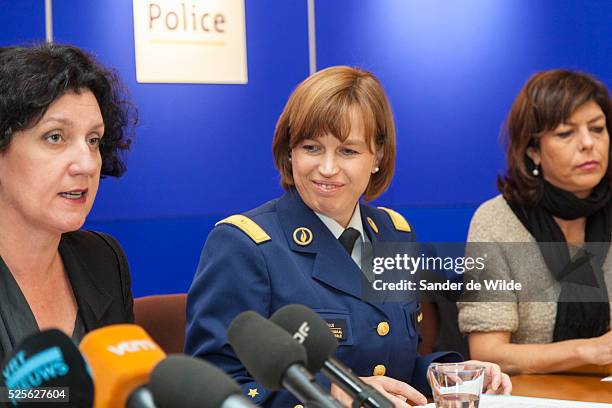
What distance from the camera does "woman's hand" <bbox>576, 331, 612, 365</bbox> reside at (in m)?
2.36

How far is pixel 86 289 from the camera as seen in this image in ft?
6.45

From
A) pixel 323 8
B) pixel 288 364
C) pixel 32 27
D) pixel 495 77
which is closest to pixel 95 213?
pixel 32 27

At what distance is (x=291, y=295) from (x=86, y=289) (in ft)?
1.62

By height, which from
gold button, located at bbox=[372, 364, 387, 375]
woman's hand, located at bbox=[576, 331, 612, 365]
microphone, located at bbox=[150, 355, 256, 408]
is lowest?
woman's hand, located at bbox=[576, 331, 612, 365]

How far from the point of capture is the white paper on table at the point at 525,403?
182 centimetres

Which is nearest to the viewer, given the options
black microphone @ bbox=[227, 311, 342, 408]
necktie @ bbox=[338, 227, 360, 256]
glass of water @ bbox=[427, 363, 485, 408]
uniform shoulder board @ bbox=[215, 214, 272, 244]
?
black microphone @ bbox=[227, 311, 342, 408]

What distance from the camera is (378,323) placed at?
219cm

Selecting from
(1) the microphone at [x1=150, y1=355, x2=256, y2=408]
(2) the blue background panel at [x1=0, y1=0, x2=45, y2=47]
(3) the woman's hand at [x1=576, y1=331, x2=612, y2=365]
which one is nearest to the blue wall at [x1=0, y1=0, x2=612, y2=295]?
(2) the blue background panel at [x1=0, y1=0, x2=45, y2=47]

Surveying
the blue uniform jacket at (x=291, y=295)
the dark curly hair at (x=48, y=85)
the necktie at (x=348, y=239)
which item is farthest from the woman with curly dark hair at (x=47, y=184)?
the necktie at (x=348, y=239)

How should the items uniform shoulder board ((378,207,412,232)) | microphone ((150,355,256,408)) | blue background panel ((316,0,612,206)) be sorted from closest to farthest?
→ microphone ((150,355,256,408)) → uniform shoulder board ((378,207,412,232)) → blue background panel ((316,0,612,206))

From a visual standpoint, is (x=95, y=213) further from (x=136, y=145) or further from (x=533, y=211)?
(x=533, y=211)

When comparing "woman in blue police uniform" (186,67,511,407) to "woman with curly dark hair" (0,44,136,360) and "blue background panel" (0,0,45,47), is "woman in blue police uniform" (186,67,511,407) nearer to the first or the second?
"woman with curly dark hair" (0,44,136,360)

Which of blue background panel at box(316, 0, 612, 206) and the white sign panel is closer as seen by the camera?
the white sign panel

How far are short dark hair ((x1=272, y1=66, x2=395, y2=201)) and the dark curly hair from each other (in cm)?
46
